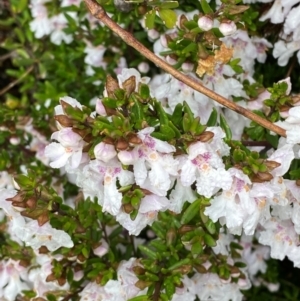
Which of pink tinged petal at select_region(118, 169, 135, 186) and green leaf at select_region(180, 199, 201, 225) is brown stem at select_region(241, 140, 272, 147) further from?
pink tinged petal at select_region(118, 169, 135, 186)

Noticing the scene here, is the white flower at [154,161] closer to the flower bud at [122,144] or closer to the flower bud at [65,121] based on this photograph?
the flower bud at [122,144]

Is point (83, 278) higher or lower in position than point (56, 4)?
lower

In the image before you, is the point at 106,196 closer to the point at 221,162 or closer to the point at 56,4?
the point at 221,162

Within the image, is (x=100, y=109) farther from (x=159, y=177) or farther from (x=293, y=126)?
(x=293, y=126)

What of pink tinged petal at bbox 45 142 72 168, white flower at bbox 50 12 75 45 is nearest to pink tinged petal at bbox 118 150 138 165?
pink tinged petal at bbox 45 142 72 168

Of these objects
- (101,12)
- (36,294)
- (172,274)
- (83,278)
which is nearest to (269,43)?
(101,12)

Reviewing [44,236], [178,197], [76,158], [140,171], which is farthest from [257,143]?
[44,236]

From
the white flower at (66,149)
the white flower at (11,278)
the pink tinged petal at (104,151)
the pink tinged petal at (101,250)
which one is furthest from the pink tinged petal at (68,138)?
the white flower at (11,278)
